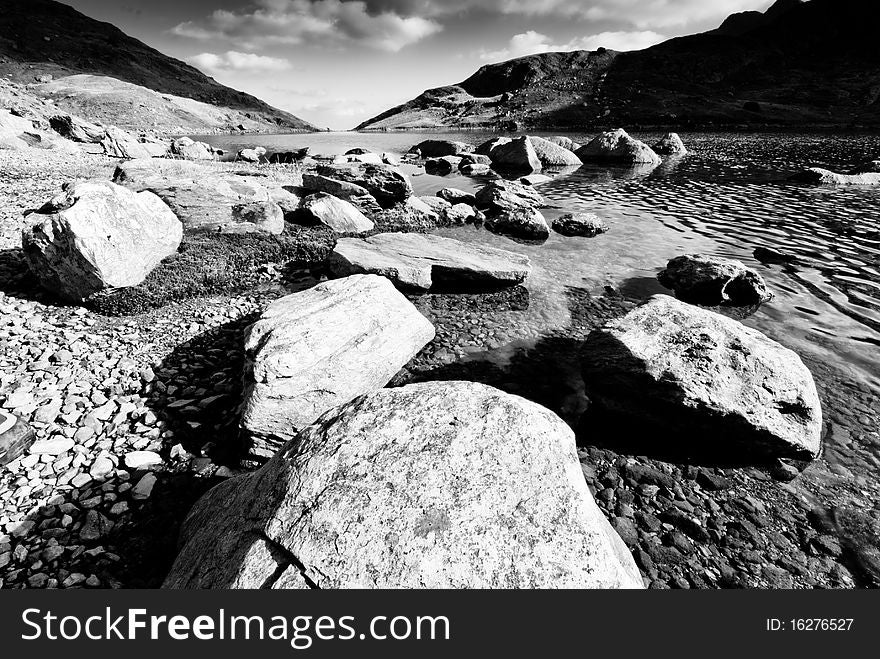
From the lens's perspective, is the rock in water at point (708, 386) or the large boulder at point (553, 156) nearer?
the rock in water at point (708, 386)

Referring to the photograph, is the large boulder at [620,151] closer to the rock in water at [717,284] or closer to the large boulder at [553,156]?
the large boulder at [553,156]

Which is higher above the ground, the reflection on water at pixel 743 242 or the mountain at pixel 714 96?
the mountain at pixel 714 96

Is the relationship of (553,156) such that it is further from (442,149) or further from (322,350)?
(322,350)

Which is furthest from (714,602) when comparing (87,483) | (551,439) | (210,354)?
(210,354)

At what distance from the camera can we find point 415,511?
376cm

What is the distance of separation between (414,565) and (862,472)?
26.5 feet

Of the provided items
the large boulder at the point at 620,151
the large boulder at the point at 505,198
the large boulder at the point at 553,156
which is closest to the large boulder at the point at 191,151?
the large boulder at the point at 505,198

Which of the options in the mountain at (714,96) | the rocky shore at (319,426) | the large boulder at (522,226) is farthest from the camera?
the mountain at (714,96)

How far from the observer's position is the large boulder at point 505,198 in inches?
965

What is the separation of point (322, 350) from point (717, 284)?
42.9 feet

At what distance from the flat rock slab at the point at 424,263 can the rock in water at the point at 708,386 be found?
572 cm

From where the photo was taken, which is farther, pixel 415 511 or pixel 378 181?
pixel 378 181

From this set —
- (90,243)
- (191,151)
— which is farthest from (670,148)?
(90,243)

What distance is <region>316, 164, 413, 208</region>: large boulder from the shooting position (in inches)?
919
